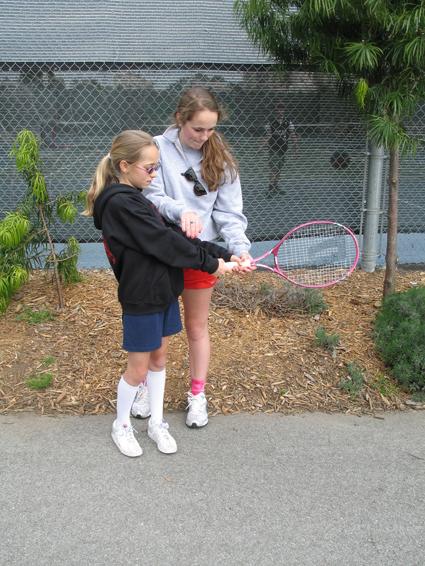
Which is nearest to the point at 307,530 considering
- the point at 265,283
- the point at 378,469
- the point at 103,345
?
the point at 378,469

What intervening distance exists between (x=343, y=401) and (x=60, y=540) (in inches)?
75.6

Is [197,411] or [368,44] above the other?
[368,44]

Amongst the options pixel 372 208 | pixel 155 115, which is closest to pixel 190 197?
pixel 155 115

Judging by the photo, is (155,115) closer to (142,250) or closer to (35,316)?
(35,316)

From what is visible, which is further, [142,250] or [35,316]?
[35,316]

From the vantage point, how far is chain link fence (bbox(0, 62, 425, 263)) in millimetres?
5008

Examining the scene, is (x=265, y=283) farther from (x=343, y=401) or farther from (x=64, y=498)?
(x=64, y=498)

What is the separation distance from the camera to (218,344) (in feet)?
13.6

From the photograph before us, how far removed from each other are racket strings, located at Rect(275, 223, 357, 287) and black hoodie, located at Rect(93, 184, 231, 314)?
1.67m

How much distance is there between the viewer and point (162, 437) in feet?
10.2

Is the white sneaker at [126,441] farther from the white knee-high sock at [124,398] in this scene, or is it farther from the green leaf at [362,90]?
the green leaf at [362,90]

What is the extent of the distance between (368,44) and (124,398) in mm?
2705

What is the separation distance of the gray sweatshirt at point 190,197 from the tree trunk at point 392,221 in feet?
5.70

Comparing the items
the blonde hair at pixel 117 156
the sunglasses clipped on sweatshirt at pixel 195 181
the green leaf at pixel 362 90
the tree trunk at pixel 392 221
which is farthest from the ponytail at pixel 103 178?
the tree trunk at pixel 392 221
